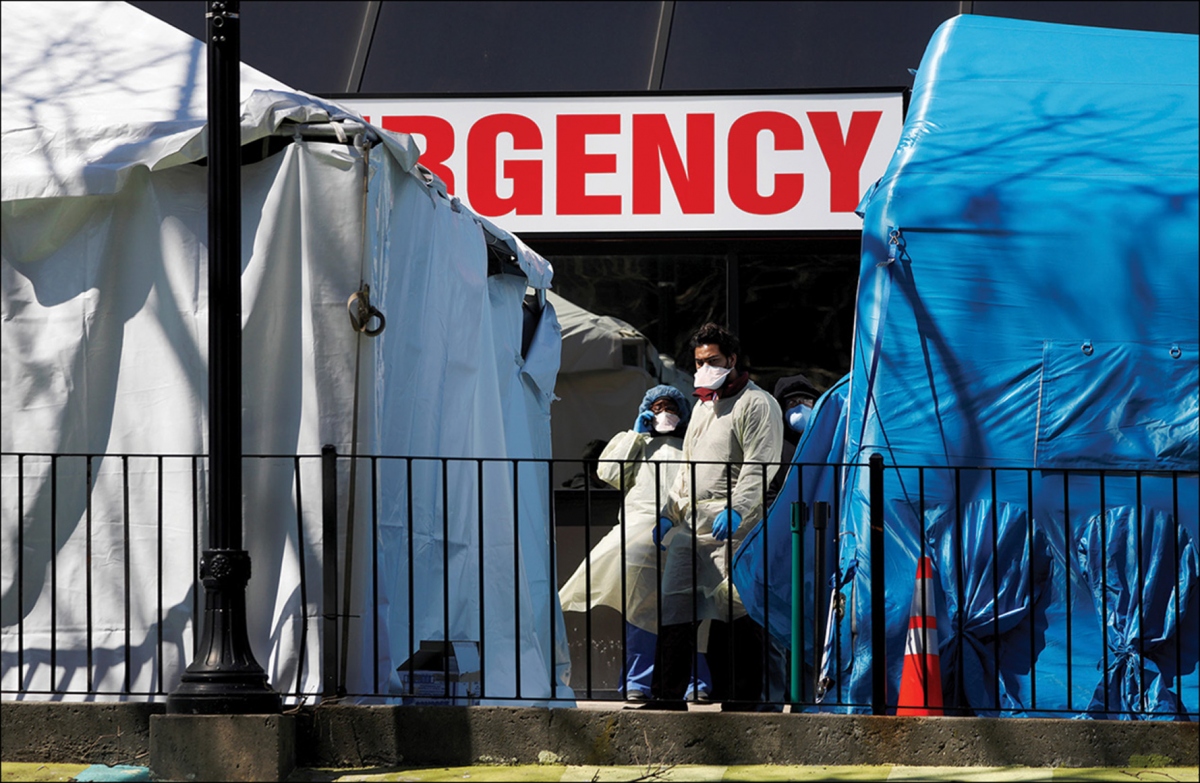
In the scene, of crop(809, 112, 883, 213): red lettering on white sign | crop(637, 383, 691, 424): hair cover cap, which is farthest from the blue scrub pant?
crop(809, 112, 883, 213): red lettering on white sign

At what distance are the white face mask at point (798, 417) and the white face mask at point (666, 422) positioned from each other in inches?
38.2

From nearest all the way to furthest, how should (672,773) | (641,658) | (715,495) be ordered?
(672,773) < (715,495) < (641,658)

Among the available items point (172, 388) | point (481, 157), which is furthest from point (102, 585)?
point (481, 157)

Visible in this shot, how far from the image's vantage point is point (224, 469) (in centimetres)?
558

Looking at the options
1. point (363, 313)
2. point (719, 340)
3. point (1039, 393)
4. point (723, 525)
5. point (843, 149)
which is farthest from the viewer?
point (843, 149)

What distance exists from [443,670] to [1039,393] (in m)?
2.94

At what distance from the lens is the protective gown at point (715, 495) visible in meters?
7.60

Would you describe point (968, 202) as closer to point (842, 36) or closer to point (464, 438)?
point (464, 438)

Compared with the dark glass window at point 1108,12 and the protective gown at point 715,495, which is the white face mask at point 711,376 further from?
the dark glass window at point 1108,12

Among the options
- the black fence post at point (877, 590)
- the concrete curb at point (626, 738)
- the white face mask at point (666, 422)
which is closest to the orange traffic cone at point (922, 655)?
the black fence post at point (877, 590)

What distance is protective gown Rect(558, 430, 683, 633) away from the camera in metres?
8.16

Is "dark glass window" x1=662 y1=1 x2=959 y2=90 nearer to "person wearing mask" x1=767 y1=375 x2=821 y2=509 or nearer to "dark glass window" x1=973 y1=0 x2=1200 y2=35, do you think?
"dark glass window" x1=973 y1=0 x2=1200 y2=35

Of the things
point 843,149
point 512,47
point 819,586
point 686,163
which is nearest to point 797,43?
point 843,149

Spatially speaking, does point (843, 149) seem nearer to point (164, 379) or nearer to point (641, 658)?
point (641, 658)
